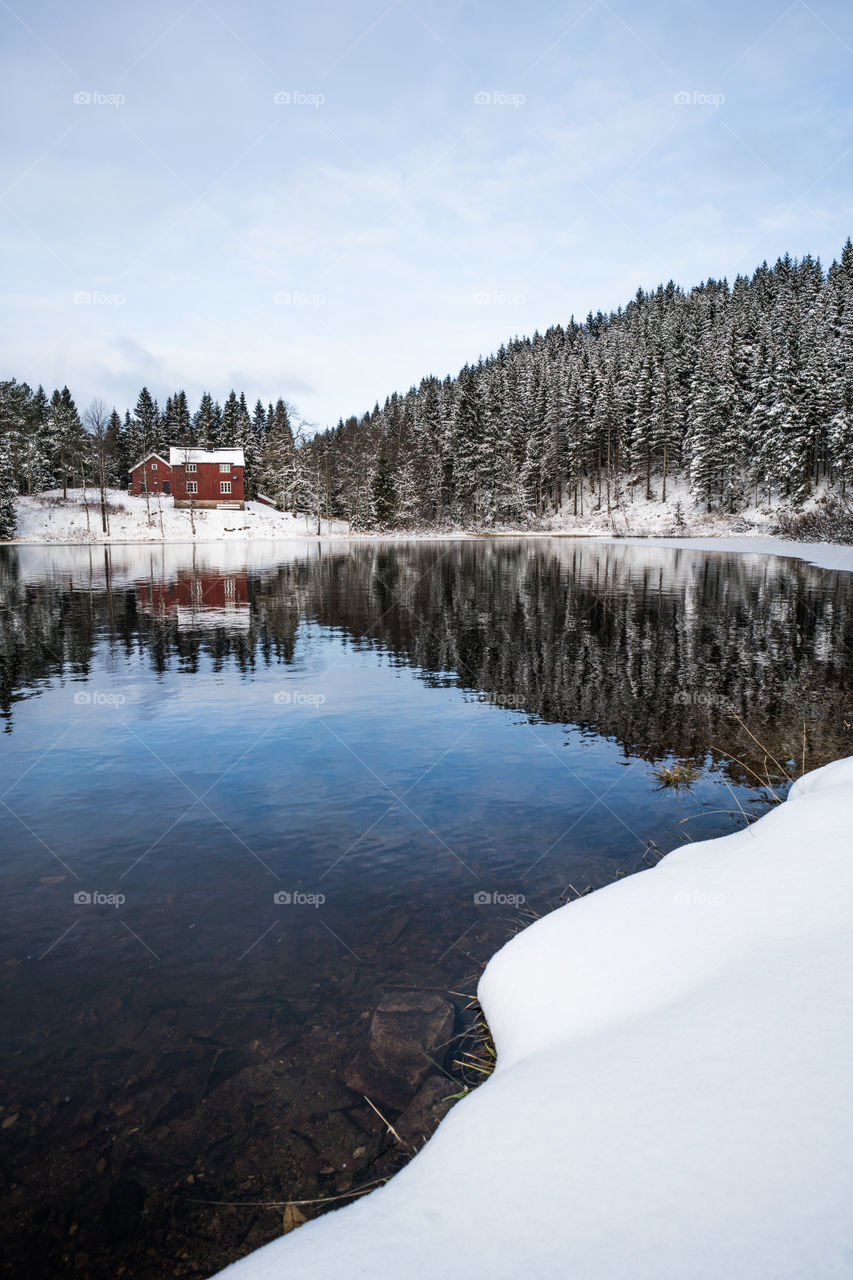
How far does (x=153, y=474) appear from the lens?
93.1 m

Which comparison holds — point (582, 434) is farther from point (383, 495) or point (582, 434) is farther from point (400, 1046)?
point (400, 1046)

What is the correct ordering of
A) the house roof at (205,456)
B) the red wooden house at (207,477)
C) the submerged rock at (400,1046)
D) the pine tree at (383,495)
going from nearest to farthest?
the submerged rock at (400,1046) < the pine tree at (383,495) < the house roof at (205,456) < the red wooden house at (207,477)

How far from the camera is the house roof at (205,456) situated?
90500 millimetres

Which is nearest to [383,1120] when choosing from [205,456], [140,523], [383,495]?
[383,495]

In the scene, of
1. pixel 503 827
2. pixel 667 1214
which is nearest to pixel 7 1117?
pixel 667 1214

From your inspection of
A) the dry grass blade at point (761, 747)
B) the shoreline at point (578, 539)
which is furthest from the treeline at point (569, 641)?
the shoreline at point (578, 539)

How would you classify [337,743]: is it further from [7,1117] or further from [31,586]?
[31,586]

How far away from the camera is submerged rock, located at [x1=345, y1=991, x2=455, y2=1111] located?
14.9ft

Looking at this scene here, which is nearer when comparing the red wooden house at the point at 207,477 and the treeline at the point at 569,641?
the treeline at the point at 569,641

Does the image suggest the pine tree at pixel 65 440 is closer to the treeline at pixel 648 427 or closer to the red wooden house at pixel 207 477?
the red wooden house at pixel 207 477

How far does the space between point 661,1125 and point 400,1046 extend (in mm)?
2613

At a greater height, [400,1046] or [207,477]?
[207,477]

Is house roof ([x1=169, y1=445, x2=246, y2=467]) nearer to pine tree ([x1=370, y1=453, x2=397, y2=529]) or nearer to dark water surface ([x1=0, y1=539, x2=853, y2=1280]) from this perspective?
pine tree ([x1=370, y1=453, x2=397, y2=529])

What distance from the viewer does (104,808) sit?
8805 millimetres
